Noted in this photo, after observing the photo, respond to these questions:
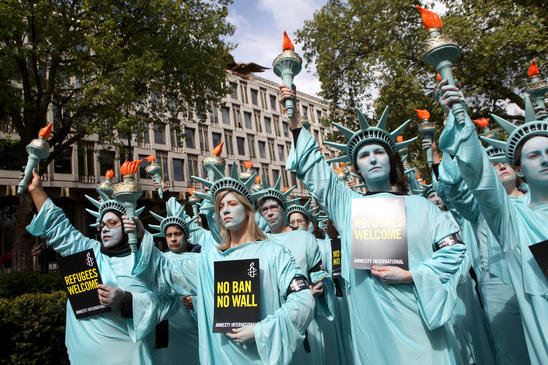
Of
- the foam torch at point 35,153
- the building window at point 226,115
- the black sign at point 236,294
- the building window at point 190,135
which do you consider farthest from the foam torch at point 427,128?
the building window at point 226,115

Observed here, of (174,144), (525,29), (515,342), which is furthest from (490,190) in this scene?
(174,144)

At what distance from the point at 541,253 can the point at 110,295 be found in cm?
324

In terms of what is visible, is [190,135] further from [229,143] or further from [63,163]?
[63,163]

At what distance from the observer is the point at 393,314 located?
2.77 m

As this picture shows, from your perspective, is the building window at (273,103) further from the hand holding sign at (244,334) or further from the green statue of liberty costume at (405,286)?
the hand holding sign at (244,334)

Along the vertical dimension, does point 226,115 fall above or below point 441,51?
above

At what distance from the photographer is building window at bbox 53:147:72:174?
26.0 metres

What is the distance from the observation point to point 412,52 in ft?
48.7

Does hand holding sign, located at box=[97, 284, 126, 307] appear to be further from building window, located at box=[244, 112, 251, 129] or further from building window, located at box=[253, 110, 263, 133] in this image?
building window, located at box=[253, 110, 263, 133]

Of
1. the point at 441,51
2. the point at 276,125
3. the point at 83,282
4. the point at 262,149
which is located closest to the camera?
the point at 441,51

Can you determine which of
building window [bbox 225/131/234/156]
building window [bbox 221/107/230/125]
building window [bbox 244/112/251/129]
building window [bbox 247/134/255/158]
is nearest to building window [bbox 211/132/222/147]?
building window [bbox 225/131/234/156]

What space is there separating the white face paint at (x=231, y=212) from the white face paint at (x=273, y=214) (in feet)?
7.07

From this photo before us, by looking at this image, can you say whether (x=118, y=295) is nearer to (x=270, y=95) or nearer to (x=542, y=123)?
(x=542, y=123)

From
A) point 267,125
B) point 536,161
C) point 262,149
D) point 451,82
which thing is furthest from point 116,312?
point 267,125
